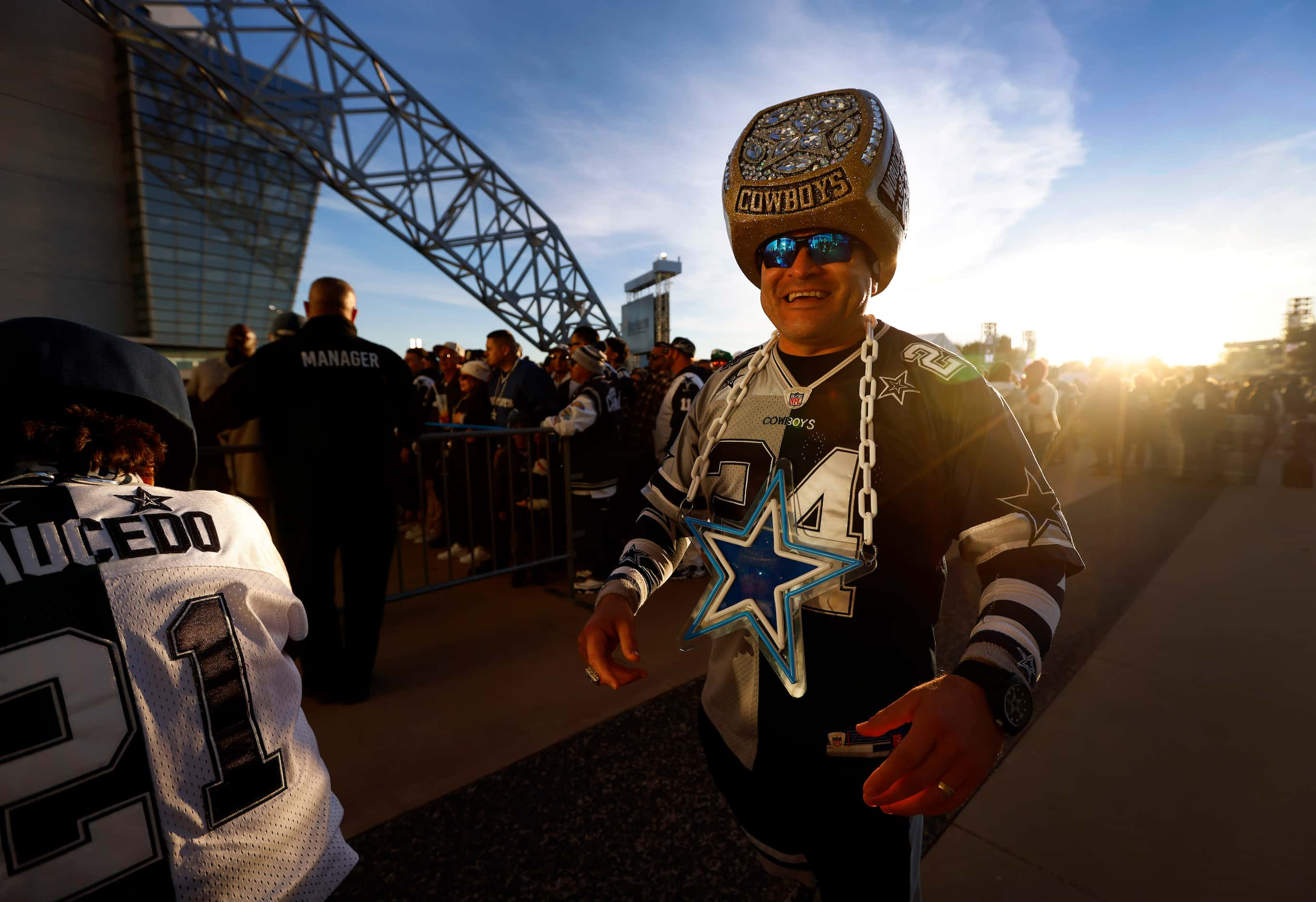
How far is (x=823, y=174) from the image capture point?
1.23 metres

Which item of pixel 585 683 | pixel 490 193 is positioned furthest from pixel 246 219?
pixel 585 683

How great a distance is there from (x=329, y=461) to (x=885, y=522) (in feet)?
9.12

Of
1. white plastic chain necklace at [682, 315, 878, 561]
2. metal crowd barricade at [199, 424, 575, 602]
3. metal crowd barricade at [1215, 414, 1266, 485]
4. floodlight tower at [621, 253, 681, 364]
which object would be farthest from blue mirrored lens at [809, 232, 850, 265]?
floodlight tower at [621, 253, 681, 364]

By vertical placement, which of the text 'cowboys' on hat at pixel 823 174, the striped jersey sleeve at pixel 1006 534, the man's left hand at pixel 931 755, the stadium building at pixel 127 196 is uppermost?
the stadium building at pixel 127 196

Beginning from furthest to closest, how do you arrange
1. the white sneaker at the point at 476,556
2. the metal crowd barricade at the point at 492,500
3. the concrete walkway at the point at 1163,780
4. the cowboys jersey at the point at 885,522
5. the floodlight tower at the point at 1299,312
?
the floodlight tower at the point at 1299,312 < the white sneaker at the point at 476,556 < the metal crowd barricade at the point at 492,500 < the concrete walkway at the point at 1163,780 < the cowboys jersey at the point at 885,522

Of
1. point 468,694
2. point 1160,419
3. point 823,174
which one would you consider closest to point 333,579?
point 468,694

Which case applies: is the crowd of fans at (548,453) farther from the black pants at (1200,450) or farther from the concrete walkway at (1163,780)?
the black pants at (1200,450)

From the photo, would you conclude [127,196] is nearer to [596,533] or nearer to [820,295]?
[596,533]

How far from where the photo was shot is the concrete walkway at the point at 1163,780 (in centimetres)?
198

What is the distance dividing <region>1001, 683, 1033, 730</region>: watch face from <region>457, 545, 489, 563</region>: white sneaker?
4.55m

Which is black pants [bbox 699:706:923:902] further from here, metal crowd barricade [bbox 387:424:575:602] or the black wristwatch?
metal crowd barricade [bbox 387:424:575:602]

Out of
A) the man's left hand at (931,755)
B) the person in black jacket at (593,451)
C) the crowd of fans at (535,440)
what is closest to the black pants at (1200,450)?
the crowd of fans at (535,440)

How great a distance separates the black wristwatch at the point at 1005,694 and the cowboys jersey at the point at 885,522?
0.37 feet

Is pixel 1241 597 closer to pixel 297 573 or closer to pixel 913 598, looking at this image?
pixel 913 598
